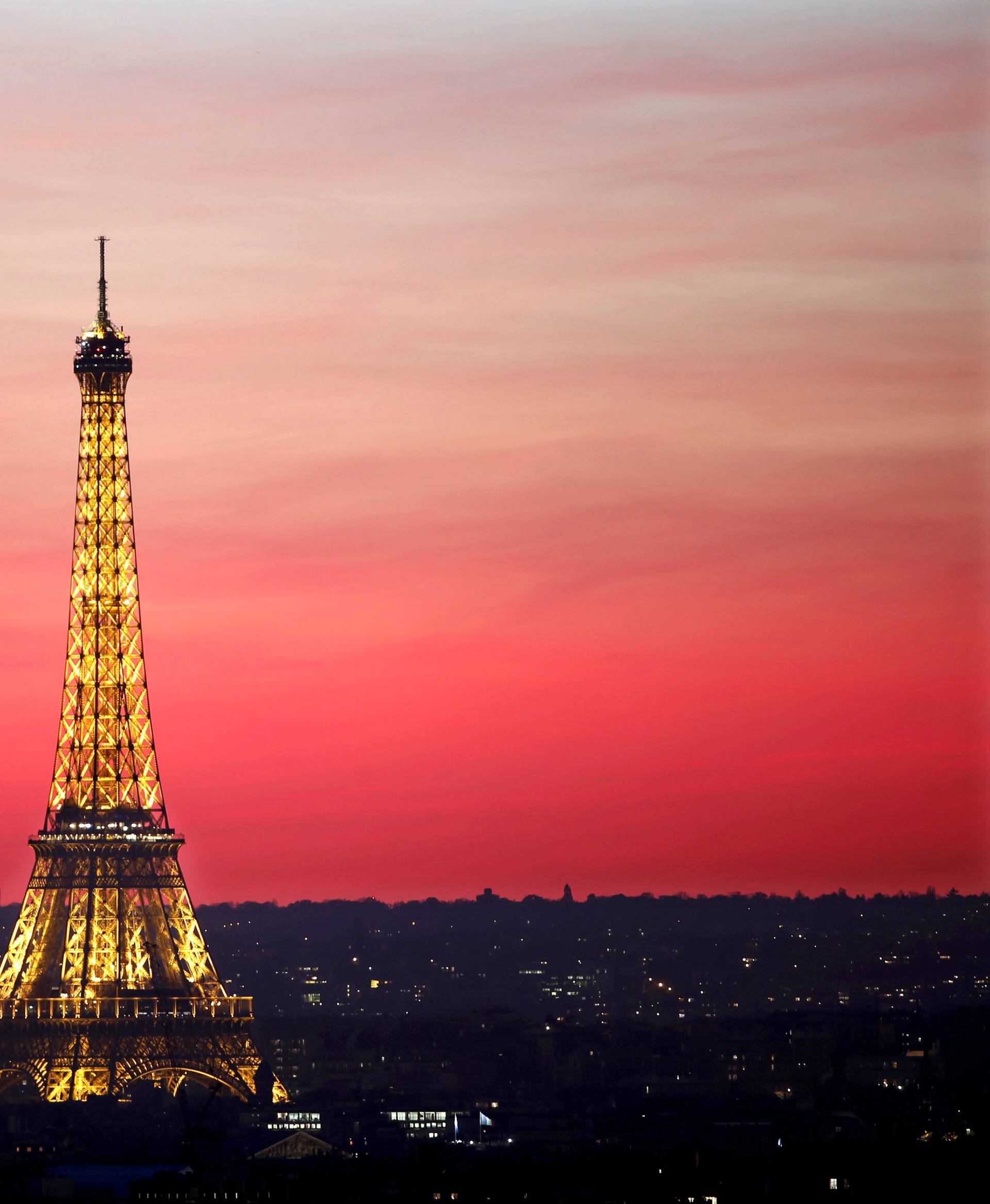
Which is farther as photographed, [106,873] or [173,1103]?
[173,1103]

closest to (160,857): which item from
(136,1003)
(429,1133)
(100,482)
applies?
(136,1003)

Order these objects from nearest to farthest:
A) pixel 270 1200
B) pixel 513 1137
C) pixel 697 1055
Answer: pixel 270 1200
pixel 513 1137
pixel 697 1055

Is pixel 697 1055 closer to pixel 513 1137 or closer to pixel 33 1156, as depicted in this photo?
pixel 513 1137

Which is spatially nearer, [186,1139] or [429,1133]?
[186,1139]

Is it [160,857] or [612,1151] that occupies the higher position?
[160,857]

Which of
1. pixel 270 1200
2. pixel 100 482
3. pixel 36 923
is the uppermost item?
pixel 100 482

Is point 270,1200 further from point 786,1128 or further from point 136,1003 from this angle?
point 786,1128

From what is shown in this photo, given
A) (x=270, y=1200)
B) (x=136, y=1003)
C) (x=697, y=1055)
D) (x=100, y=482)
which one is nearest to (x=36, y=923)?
(x=136, y=1003)

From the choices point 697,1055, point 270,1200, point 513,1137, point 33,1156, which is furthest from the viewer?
point 697,1055
